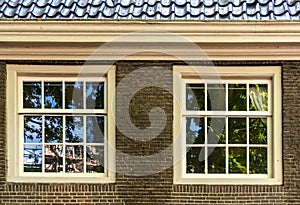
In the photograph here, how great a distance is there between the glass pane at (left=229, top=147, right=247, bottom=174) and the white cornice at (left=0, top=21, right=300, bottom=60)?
1411 mm

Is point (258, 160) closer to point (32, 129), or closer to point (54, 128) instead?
point (54, 128)

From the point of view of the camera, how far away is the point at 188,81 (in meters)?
6.20

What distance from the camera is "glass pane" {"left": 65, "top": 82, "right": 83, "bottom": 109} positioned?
6215mm

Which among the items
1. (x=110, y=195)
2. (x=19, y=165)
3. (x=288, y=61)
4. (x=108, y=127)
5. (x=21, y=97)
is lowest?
(x=110, y=195)

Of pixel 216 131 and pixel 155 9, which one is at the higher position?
pixel 155 9

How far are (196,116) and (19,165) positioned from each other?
8.90 feet

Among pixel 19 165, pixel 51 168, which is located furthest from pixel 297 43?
pixel 19 165

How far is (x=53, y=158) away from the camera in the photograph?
20.6 ft

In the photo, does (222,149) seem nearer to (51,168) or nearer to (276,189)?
(276,189)

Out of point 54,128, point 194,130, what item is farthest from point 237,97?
point 54,128

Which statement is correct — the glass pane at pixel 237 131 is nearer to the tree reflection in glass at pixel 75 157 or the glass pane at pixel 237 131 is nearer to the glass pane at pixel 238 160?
the glass pane at pixel 238 160

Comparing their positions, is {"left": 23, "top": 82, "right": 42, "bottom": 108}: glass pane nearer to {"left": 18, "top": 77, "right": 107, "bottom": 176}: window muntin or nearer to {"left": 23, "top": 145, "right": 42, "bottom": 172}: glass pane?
{"left": 18, "top": 77, "right": 107, "bottom": 176}: window muntin

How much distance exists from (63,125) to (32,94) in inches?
25.5

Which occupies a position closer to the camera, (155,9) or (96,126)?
(155,9)
